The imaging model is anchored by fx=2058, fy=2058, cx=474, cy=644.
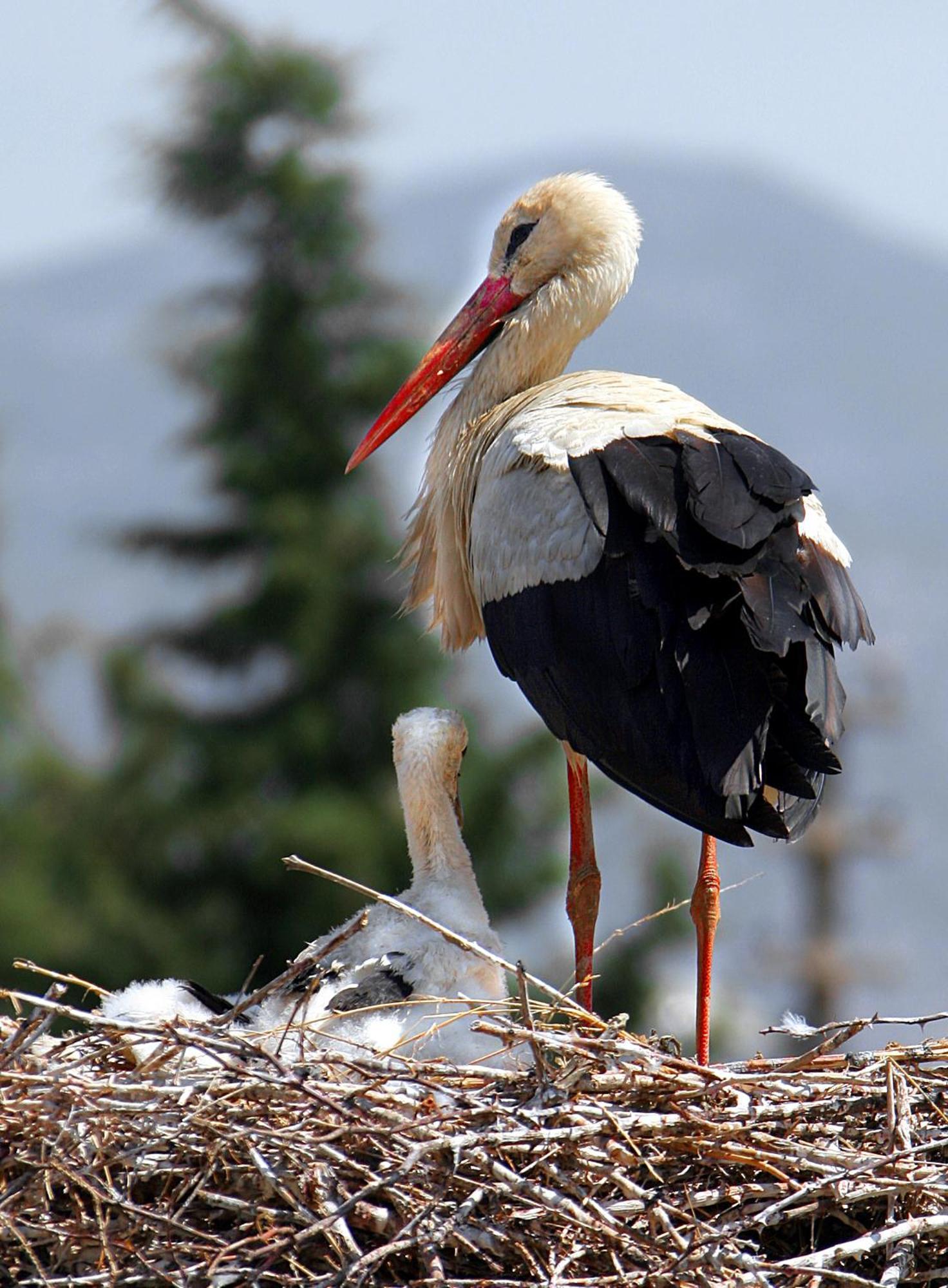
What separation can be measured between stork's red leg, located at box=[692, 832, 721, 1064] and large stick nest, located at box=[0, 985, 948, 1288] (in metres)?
1.38

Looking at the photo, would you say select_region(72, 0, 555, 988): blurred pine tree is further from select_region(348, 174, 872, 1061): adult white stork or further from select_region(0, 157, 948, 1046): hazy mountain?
select_region(348, 174, 872, 1061): adult white stork

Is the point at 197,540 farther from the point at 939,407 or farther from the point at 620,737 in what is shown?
the point at 939,407

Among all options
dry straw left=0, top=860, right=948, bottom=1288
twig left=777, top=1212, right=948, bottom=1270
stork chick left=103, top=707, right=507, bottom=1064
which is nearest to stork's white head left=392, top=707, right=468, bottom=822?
stork chick left=103, top=707, right=507, bottom=1064

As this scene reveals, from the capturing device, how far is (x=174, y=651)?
14.8 meters

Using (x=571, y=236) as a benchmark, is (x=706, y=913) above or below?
below

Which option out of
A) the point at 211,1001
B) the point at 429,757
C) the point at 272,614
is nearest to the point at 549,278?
the point at 429,757

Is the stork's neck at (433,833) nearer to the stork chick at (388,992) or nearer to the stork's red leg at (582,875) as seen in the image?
the stork chick at (388,992)

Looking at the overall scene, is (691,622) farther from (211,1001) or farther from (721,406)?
(721,406)

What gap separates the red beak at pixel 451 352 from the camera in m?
6.38

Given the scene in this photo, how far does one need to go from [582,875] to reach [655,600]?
3.90 feet

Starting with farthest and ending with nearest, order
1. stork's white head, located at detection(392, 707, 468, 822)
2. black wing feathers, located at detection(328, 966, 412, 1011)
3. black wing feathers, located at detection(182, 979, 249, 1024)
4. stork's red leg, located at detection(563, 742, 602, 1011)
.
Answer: stork's red leg, located at detection(563, 742, 602, 1011) < stork's white head, located at detection(392, 707, 468, 822) < black wing feathers, located at detection(328, 966, 412, 1011) < black wing feathers, located at detection(182, 979, 249, 1024)

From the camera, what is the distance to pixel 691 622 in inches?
187

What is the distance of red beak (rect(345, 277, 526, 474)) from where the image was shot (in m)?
6.38

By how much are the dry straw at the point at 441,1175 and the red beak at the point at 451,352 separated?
281 cm
